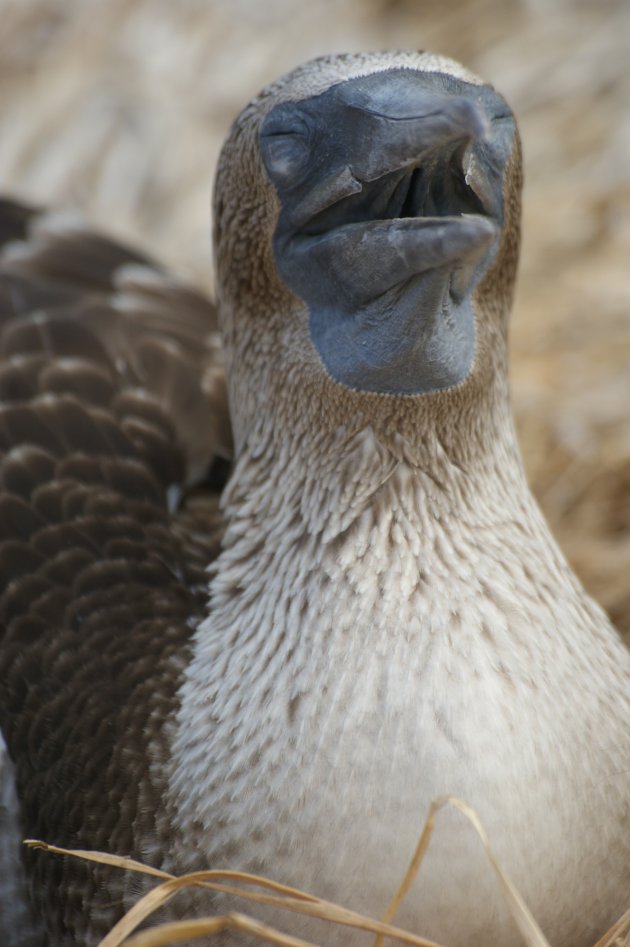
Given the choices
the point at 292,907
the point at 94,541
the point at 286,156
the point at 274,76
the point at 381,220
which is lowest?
the point at 292,907

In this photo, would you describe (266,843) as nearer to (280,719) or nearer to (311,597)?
(280,719)

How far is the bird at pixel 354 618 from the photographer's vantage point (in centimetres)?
226

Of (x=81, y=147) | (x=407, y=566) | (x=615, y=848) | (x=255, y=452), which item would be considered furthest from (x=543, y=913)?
(x=81, y=147)

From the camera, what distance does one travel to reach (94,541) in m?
3.04

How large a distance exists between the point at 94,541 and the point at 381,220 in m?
1.12

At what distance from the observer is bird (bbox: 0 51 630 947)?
2.26 meters

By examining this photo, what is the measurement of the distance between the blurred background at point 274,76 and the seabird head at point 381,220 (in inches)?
97.2

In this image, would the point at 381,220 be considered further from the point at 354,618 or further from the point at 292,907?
the point at 292,907

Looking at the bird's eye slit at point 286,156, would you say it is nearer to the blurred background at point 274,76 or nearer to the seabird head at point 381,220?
the seabird head at point 381,220

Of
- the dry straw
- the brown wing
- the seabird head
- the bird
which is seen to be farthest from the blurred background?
the dry straw

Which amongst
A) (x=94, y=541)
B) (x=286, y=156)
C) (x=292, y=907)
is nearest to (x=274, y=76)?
(x=94, y=541)

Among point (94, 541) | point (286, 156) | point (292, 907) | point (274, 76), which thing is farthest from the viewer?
point (274, 76)

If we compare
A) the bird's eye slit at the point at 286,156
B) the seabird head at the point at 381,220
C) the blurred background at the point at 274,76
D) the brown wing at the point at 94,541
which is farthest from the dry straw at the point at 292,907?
the blurred background at the point at 274,76

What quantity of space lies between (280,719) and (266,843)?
21cm
